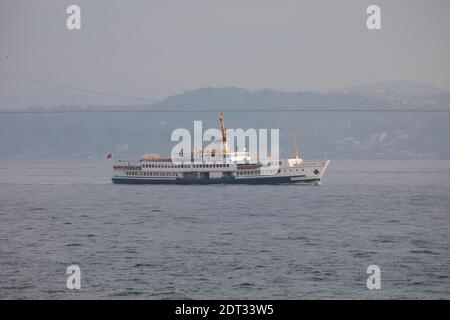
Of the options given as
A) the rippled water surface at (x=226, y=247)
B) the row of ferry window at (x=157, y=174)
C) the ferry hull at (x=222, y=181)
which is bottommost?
the rippled water surface at (x=226, y=247)

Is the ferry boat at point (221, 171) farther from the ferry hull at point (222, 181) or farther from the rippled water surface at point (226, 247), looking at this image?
the rippled water surface at point (226, 247)

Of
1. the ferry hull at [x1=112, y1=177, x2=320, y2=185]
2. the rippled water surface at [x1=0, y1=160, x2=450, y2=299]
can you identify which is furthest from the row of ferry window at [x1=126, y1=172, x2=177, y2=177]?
the rippled water surface at [x1=0, y1=160, x2=450, y2=299]

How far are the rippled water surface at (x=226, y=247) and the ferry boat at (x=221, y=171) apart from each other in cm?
1156

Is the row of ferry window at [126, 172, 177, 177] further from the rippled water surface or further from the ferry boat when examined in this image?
the rippled water surface

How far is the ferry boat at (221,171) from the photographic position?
7862cm

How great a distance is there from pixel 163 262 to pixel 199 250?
11.4 feet

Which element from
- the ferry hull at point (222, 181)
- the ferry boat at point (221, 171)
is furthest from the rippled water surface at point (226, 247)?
the ferry boat at point (221, 171)

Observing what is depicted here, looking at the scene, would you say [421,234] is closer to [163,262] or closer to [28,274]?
[163,262]

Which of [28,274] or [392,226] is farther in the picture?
[392,226]

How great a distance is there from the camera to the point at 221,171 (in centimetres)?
8175

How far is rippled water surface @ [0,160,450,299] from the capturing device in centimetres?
2817

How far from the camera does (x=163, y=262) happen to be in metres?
33.2

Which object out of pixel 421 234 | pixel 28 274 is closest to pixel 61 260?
pixel 28 274
